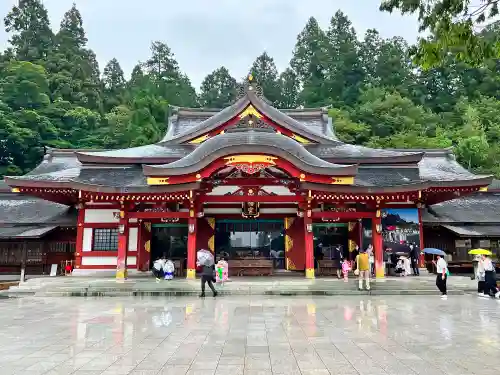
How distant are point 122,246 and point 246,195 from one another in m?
5.89

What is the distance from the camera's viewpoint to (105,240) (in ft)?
61.9

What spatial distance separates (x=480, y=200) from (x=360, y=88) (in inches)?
1639

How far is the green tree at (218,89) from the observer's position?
7312 centimetres

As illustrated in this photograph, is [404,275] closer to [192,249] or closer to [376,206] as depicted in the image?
[376,206]

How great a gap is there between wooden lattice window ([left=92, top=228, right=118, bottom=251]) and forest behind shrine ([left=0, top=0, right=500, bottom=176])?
25477mm

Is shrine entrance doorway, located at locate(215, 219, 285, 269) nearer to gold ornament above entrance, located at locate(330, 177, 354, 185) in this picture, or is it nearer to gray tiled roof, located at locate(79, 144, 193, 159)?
gold ornament above entrance, located at locate(330, 177, 354, 185)

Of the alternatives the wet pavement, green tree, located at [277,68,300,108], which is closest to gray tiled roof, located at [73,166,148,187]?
the wet pavement

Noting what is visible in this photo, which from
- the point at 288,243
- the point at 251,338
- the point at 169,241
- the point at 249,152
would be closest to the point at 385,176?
the point at 288,243

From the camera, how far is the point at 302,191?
661 inches

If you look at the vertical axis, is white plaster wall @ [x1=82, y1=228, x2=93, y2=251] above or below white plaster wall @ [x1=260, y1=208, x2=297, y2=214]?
below

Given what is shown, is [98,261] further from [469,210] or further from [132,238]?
[469,210]

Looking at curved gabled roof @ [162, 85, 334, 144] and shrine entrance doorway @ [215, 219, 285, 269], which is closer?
shrine entrance doorway @ [215, 219, 285, 269]

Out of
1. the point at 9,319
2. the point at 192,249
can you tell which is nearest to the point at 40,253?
the point at 192,249

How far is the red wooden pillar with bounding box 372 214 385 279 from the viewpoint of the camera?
16828 mm
